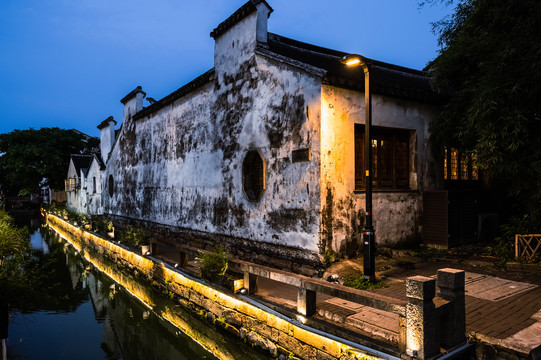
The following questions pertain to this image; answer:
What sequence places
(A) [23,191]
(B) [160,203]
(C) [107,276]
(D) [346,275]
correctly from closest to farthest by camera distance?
1. (D) [346,275]
2. (C) [107,276]
3. (B) [160,203]
4. (A) [23,191]

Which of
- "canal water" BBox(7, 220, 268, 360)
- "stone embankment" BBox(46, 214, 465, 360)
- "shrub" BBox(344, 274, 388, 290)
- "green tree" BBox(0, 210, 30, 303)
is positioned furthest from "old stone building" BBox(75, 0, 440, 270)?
"green tree" BBox(0, 210, 30, 303)

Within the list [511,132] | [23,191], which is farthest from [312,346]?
[23,191]

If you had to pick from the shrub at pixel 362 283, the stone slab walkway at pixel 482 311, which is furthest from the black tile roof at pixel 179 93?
the shrub at pixel 362 283

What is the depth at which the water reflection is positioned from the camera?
732 centimetres

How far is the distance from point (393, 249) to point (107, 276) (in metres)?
10.8

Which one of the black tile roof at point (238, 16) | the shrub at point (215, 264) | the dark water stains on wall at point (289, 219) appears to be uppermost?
the black tile roof at point (238, 16)

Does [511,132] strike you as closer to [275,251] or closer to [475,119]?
[475,119]

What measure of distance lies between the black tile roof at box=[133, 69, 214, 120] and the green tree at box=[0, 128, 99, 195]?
17.7m

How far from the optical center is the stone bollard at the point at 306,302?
220 inches

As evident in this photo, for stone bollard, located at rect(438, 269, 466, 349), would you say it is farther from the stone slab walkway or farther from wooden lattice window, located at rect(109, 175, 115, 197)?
wooden lattice window, located at rect(109, 175, 115, 197)

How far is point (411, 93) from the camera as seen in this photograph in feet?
30.8

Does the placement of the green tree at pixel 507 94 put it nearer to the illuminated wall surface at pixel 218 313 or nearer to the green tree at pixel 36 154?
the illuminated wall surface at pixel 218 313

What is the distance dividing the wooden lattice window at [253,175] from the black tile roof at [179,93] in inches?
151

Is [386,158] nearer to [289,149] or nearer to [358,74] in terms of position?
[358,74]
